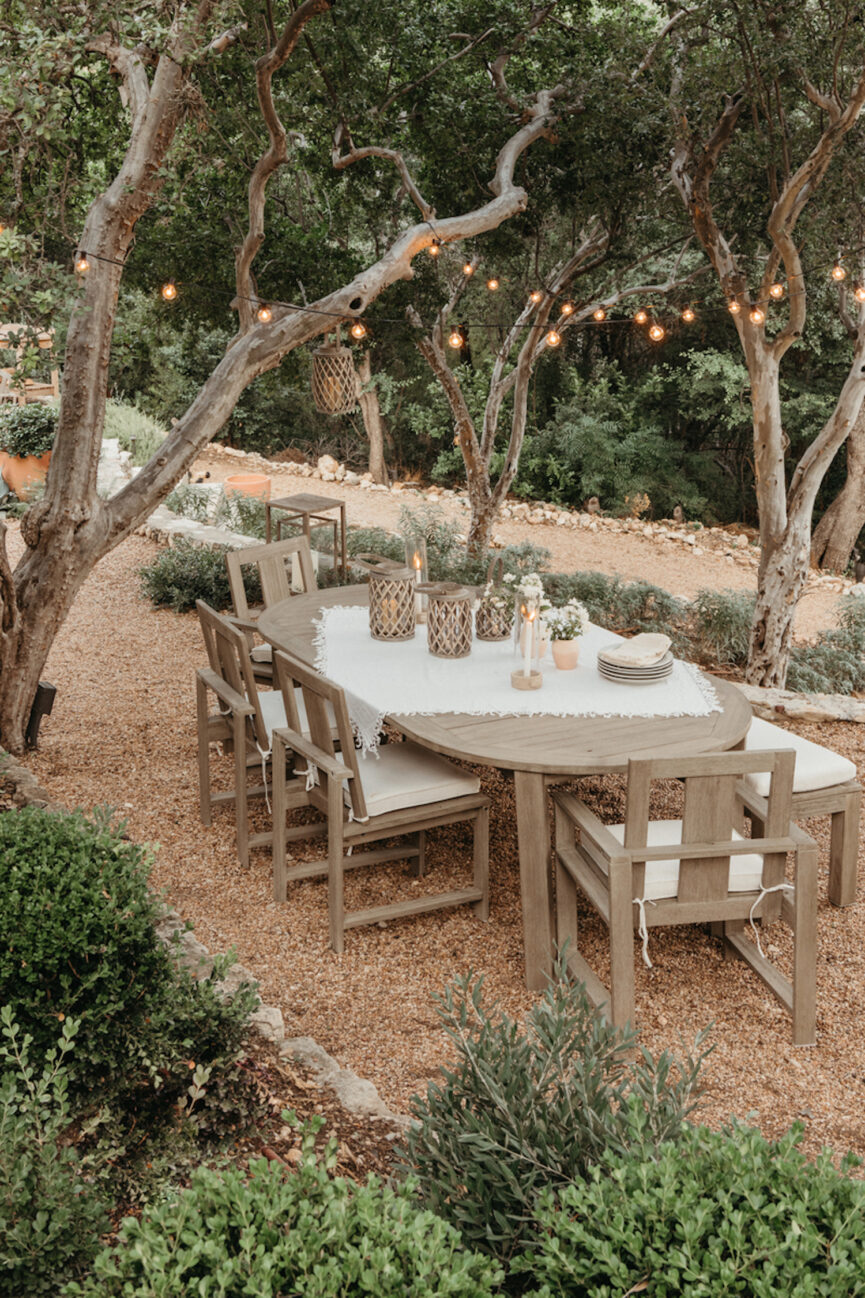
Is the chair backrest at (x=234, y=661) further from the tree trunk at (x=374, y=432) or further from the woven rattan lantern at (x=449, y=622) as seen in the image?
the tree trunk at (x=374, y=432)

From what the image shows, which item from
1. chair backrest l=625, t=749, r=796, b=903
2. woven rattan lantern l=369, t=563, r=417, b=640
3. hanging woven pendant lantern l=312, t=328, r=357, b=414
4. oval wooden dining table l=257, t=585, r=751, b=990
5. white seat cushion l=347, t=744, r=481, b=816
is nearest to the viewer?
chair backrest l=625, t=749, r=796, b=903

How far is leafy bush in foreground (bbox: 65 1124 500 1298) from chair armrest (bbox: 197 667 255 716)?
2.58 m

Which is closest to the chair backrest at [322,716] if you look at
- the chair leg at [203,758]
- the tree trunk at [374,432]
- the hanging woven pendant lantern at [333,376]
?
the chair leg at [203,758]

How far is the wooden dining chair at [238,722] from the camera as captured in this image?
375cm

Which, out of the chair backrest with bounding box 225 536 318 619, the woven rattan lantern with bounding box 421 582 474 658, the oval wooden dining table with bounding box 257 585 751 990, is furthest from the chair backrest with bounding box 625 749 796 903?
the chair backrest with bounding box 225 536 318 619

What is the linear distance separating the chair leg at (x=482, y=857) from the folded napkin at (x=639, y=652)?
2.35 ft

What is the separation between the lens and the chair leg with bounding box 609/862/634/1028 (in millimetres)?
2748

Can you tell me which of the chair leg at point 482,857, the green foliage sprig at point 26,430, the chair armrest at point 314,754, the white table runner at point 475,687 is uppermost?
the green foliage sprig at point 26,430

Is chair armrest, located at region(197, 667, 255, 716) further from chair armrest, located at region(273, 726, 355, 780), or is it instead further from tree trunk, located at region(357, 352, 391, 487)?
tree trunk, located at region(357, 352, 391, 487)

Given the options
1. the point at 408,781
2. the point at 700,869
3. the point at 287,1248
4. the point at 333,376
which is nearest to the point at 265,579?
the point at 333,376

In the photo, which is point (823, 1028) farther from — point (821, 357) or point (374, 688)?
point (821, 357)

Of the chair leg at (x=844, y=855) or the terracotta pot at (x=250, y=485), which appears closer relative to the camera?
the chair leg at (x=844, y=855)

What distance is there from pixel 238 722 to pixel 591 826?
1501 mm

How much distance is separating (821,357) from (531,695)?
11223mm
